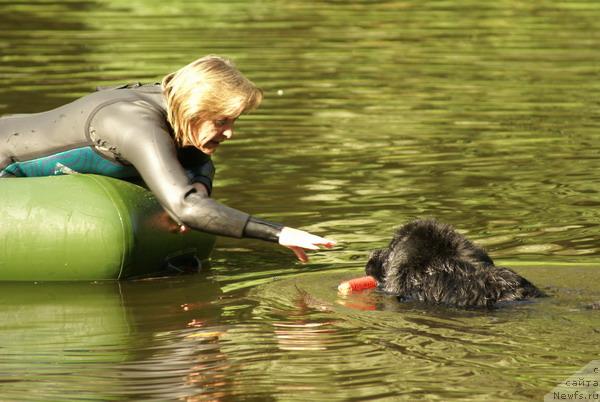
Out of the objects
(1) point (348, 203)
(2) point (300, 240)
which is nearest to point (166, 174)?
(2) point (300, 240)

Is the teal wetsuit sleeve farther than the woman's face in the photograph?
No

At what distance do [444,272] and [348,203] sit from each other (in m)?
3.39

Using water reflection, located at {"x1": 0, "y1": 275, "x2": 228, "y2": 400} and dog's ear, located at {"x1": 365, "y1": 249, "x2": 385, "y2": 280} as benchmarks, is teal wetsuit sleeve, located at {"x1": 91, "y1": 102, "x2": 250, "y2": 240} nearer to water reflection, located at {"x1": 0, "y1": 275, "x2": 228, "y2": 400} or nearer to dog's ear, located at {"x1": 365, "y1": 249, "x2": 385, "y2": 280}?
water reflection, located at {"x1": 0, "y1": 275, "x2": 228, "y2": 400}

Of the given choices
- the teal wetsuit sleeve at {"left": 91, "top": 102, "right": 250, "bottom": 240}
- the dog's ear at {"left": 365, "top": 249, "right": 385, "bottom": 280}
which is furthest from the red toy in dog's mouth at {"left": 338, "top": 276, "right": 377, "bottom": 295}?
the teal wetsuit sleeve at {"left": 91, "top": 102, "right": 250, "bottom": 240}

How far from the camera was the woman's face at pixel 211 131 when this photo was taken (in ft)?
28.9

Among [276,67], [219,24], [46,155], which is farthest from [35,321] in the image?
[219,24]

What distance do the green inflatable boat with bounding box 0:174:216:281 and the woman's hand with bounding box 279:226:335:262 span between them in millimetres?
1120

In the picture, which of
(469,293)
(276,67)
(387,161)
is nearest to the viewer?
(469,293)

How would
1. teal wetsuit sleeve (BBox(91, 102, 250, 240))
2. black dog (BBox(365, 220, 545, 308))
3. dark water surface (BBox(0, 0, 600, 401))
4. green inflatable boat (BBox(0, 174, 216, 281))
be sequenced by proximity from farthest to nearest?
green inflatable boat (BBox(0, 174, 216, 281)) < teal wetsuit sleeve (BBox(91, 102, 250, 240)) < black dog (BBox(365, 220, 545, 308)) < dark water surface (BBox(0, 0, 600, 401))

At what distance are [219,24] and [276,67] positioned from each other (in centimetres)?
469

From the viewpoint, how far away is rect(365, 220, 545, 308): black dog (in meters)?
8.14

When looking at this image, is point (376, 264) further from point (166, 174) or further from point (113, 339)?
point (113, 339)

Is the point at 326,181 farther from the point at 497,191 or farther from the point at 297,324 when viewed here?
the point at 297,324

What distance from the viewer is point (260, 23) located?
78.2ft
